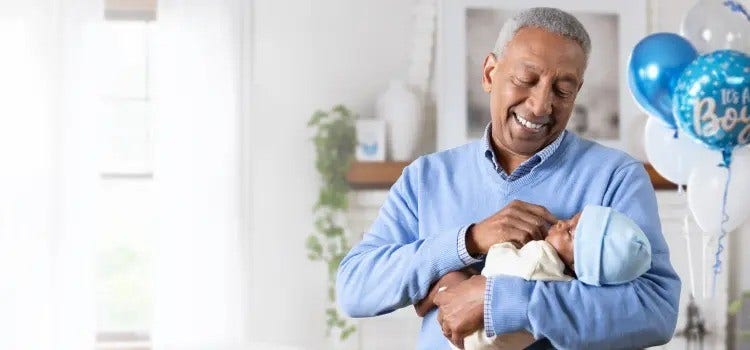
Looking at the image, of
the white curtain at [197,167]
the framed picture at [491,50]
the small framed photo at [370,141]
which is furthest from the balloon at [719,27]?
the white curtain at [197,167]

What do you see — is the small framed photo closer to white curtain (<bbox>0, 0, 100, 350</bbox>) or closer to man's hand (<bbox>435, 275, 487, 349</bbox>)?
white curtain (<bbox>0, 0, 100, 350</bbox>)

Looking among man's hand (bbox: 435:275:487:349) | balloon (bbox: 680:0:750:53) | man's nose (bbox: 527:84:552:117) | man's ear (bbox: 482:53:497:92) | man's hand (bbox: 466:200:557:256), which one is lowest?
man's hand (bbox: 435:275:487:349)

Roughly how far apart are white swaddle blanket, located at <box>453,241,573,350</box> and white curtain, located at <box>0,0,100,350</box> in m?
3.22

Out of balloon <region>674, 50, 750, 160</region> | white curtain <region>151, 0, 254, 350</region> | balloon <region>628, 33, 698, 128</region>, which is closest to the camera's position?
balloon <region>674, 50, 750, 160</region>

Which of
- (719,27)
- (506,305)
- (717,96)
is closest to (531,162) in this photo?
(506,305)

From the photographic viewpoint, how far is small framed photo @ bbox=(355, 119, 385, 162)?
4781 millimetres

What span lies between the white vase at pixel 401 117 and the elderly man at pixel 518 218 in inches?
110

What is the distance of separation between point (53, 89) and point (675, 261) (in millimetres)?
2820

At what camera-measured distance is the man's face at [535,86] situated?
177 cm

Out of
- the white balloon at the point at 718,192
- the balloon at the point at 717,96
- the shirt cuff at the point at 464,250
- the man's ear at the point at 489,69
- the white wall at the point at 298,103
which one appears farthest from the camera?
the white wall at the point at 298,103

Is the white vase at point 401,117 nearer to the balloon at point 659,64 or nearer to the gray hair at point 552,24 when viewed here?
the balloon at point 659,64

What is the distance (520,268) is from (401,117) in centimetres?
310

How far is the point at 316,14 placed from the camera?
4902 millimetres

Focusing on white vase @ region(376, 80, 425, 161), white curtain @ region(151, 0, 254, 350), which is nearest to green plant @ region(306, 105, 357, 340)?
white vase @ region(376, 80, 425, 161)
